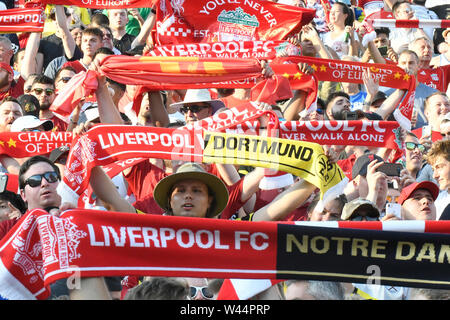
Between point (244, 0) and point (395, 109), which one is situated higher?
point (244, 0)

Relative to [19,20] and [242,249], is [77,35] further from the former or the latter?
[242,249]

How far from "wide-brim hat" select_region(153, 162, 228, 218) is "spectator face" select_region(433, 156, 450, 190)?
1.98m

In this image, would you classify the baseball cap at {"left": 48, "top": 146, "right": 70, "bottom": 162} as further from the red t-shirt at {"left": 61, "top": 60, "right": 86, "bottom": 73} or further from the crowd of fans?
the red t-shirt at {"left": 61, "top": 60, "right": 86, "bottom": 73}

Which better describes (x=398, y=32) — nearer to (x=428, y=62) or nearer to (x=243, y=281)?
(x=428, y=62)

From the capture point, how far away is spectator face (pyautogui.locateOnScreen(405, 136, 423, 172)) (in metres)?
10.3

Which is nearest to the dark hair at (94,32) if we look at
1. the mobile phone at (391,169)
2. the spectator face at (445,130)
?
the spectator face at (445,130)

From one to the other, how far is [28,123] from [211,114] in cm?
163

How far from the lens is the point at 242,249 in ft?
18.3

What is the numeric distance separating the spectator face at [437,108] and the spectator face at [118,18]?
4.35 m

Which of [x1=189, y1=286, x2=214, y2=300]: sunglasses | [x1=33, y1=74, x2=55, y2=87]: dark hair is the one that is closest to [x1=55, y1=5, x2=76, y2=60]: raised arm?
[x1=33, y1=74, x2=55, y2=87]: dark hair

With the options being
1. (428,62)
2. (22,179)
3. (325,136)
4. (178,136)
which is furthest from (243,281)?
(428,62)

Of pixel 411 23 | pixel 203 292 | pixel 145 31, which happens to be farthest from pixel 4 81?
pixel 203 292

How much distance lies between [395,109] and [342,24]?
323cm

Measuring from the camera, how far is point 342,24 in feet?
44.4
